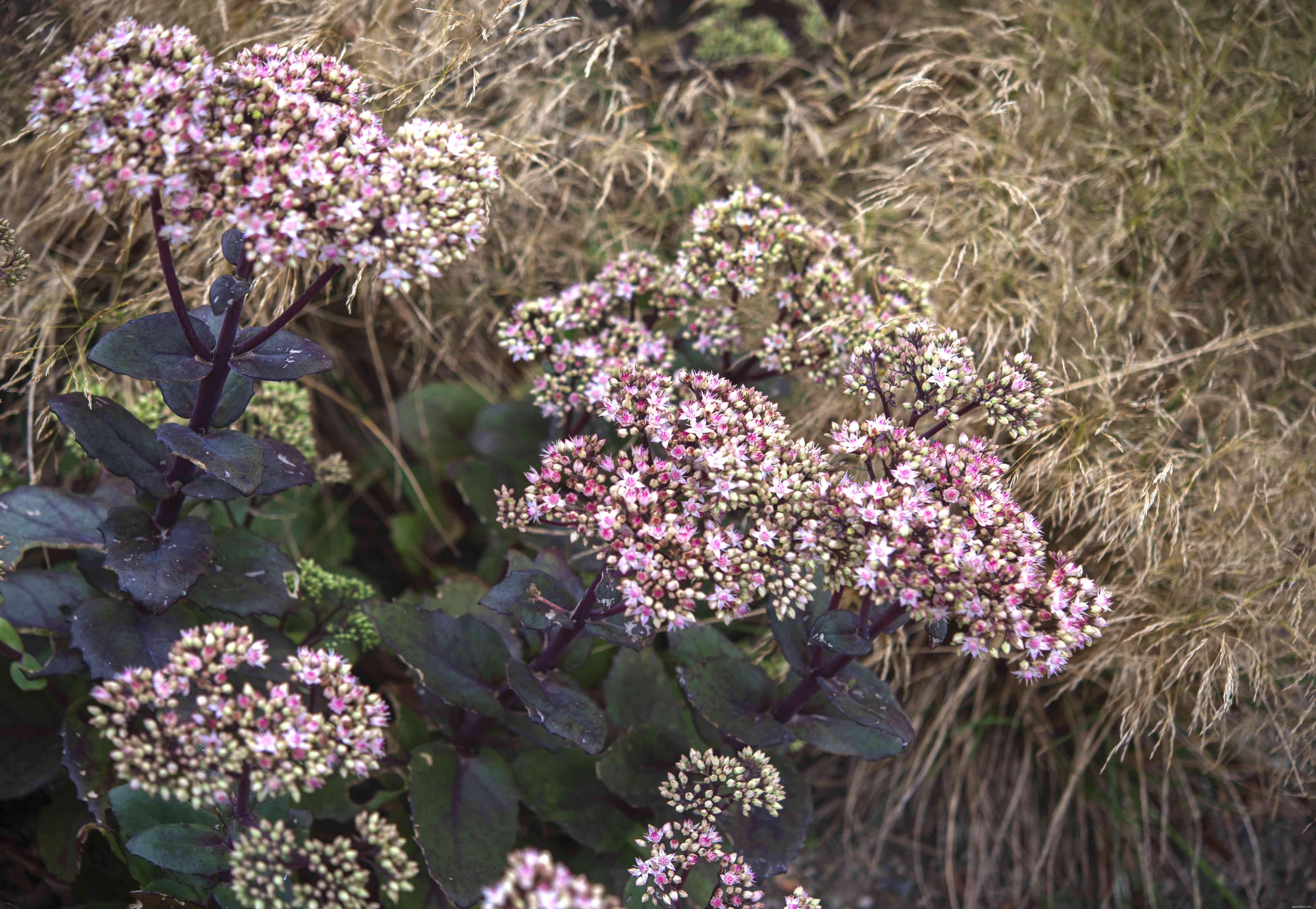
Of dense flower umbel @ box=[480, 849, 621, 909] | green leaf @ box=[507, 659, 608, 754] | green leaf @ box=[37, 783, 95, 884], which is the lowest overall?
green leaf @ box=[37, 783, 95, 884]

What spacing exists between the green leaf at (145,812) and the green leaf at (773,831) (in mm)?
1042

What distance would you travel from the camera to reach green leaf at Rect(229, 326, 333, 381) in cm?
164

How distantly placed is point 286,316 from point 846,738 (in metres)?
1.47

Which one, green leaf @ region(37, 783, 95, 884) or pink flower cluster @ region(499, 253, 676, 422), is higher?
pink flower cluster @ region(499, 253, 676, 422)

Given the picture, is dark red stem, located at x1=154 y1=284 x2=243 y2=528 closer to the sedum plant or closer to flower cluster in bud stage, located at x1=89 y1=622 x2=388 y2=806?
the sedum plant

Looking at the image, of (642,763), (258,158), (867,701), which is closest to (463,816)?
(642,763)

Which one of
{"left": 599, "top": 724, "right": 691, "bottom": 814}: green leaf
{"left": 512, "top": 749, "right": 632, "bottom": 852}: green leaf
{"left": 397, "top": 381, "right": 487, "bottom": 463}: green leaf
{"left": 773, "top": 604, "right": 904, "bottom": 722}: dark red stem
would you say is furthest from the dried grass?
{"left": 512, "top": 749, "right": 632, "bottom": 852}: green leaf

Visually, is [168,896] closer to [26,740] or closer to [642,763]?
[26,740]

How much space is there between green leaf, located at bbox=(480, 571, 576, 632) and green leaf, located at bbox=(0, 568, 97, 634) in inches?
34.4

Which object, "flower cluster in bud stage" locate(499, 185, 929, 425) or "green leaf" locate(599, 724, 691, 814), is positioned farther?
"flower cluster in bud stage" locate(499, 185, 929, 425)

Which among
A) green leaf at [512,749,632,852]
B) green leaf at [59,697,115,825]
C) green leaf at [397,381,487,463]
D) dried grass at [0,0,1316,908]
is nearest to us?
green leaf at [59,697,115,825]

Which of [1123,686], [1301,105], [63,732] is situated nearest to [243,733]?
[63,732]

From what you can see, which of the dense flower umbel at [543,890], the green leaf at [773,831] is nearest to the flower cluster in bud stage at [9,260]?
the dense flower umbel at [543,890]

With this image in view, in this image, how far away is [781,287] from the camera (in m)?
2.29
